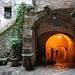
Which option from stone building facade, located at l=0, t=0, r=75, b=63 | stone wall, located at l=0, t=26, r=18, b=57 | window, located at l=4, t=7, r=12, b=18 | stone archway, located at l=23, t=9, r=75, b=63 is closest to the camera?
stone building facade, located at l=0, t=0, r=75, b=63

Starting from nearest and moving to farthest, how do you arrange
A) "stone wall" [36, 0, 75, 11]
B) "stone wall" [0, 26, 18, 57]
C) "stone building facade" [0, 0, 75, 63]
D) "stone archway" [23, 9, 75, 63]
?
1. "stone wall" [36, 0, 75, 11]
2. "stone building facade" [0, 0, 75, 63]
3. "stone archway" [23, 9, 75, 63]
4. "stone wall" [0, 26, 18, 57]

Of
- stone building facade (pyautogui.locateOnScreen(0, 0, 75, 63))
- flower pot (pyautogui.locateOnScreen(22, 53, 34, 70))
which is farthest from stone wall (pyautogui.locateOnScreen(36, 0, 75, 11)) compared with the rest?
flower pot (pyautogui.locateOnScreen(22, 53, 34, 70))

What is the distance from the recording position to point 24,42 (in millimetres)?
5773

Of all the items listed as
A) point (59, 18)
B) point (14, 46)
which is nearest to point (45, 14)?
point (59, 18)

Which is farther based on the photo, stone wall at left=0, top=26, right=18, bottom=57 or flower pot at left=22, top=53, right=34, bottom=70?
stone wall at left=0, top=26, right=18, bottom=57

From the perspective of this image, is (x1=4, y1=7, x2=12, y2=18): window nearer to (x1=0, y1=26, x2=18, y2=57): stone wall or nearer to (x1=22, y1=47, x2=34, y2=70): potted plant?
(x1=0, y1=26, x2=18, y2=57): stone wall

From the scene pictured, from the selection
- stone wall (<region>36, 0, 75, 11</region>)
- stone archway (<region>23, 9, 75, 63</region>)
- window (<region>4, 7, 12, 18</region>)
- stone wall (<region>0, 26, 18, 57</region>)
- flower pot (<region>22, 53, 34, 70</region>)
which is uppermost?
window (<region>4, 7, 12, 18</region>)

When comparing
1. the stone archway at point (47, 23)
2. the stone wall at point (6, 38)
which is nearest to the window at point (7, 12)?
the stone wall at point (6, 38)

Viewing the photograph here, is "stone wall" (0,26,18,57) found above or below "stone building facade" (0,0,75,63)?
below

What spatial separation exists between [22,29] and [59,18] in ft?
7.62

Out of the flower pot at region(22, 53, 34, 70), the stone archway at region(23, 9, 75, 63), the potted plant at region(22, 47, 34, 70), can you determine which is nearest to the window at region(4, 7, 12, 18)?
the stone archway at region(23, 9, 75, 63)

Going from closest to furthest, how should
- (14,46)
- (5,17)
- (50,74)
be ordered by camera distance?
(50,74), (14,46), (5,17)

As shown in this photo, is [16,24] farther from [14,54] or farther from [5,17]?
[5,17]

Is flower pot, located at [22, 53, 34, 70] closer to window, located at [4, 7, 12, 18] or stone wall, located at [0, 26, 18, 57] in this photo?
stone wall, located at [0, 26, 18, 57]
